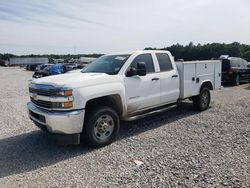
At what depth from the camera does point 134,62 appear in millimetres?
5801

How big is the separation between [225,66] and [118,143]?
11.4 metres

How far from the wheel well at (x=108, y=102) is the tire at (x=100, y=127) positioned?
0.12 metres

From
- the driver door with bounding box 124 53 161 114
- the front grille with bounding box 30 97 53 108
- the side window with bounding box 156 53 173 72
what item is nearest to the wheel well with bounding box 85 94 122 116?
the driver door with bounding box 124 53 161 114

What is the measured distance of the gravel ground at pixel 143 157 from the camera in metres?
3.71

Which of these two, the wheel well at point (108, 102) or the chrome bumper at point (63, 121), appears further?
the wheel well at point (108, 102)

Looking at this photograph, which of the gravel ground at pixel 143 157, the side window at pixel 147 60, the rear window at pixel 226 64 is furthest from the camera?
the rear window at pixel 226 64

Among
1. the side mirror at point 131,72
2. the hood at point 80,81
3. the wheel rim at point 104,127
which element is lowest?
the wheel rim at point 104,127

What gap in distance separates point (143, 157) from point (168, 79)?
261cm

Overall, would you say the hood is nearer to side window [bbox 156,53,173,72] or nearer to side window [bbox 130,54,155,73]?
side window [bbox 130,54,155,73]

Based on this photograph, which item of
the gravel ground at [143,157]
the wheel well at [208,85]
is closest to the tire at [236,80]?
the wheel well at [208,85]

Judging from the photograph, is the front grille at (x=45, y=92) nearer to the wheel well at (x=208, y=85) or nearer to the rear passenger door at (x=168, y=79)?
the rear passenger door at (x=168, y=79)

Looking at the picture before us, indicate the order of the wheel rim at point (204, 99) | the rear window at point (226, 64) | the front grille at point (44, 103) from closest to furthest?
the front grille at point (44, 103)
the wheel rim at point (204, 99)
the rear window at point (226, 64)

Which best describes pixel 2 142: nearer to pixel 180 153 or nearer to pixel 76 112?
pixel 76 112

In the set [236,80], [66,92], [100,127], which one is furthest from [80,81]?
[236,80]
